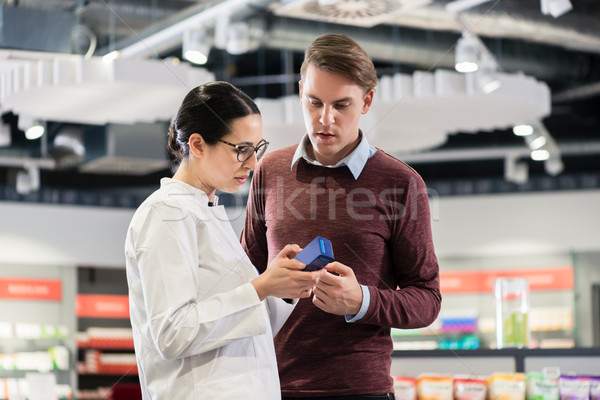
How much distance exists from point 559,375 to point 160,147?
6222mm

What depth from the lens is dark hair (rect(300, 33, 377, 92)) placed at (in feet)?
6.82

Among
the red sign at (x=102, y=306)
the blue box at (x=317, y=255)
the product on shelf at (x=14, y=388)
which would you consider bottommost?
the product on shelf at (x=14, y=388)

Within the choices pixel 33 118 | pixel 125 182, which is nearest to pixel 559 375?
pixel 33 118

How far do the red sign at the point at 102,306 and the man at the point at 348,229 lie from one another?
942 centimetres

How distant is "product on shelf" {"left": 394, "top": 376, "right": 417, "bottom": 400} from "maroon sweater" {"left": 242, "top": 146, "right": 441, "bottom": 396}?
161cm

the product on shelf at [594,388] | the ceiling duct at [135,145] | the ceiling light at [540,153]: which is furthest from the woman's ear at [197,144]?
the ceiling light at [540,153]

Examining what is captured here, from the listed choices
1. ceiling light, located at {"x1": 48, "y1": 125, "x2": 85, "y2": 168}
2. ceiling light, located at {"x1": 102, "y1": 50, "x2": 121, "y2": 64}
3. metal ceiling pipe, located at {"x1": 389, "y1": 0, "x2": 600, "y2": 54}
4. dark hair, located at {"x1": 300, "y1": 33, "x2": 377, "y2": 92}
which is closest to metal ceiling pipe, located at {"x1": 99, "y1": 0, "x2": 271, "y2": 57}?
ceiling light, located at {"x1": 102, "y1": 50, "x2": 121, "y2": 64}

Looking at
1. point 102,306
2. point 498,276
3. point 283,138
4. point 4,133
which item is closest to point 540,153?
point 498,276

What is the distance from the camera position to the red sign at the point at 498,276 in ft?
33.8

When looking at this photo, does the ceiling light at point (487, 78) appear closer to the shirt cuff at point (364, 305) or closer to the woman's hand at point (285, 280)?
the shirt cuff at point (364, 305)

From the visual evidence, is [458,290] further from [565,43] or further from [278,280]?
[278,280]

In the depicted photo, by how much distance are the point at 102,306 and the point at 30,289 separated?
45.0 inches

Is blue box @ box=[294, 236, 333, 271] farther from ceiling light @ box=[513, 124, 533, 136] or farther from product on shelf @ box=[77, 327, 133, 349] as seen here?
product on shelf @ box=[77, 327, 133, 349]

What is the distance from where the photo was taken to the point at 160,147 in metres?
9.06
